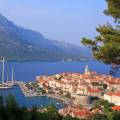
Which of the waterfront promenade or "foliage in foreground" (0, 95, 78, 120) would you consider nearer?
"foliage in foreground" (0, 95, 78, 120)

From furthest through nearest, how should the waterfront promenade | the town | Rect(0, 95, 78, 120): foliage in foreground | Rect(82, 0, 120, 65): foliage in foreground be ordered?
the town → the waterfront promenade → Rect(82, 0, 120, 65): foliage in foreground → Rect(0, 95, 78, 120): foliage in foreground

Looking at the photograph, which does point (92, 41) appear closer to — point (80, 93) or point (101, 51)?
point (101, 51)

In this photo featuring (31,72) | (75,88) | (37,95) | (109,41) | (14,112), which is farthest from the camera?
(31,72)

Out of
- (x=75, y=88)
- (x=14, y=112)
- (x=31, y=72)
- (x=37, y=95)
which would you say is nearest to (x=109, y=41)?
(x=14, y=112)

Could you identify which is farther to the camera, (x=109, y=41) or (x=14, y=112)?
(x=109, y=41)

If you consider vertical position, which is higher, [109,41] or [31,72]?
[109,41]

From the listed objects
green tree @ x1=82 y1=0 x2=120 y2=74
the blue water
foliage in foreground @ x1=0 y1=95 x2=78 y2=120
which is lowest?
the blue water

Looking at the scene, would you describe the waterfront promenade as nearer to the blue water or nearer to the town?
the town

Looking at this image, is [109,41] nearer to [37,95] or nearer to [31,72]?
[37,95]

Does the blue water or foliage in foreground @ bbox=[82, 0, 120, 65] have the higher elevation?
foliage in foreground @ bbox=[82, 0, 120, 65]

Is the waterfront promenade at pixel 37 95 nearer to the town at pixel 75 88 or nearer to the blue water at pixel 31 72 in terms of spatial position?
the town at pixel 75 88

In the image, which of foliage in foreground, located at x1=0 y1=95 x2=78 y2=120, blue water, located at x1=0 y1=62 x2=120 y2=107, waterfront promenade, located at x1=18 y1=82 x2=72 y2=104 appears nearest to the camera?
foliage in foreground, located at x1=0 y1=95 x2=78 y2=120

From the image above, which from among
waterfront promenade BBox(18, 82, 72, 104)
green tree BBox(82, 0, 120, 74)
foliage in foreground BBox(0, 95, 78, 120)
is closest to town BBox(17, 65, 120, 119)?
waterfront promenade BBox(18, 82, 72, 104)

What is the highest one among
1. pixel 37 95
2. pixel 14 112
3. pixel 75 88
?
pixel 14 112
